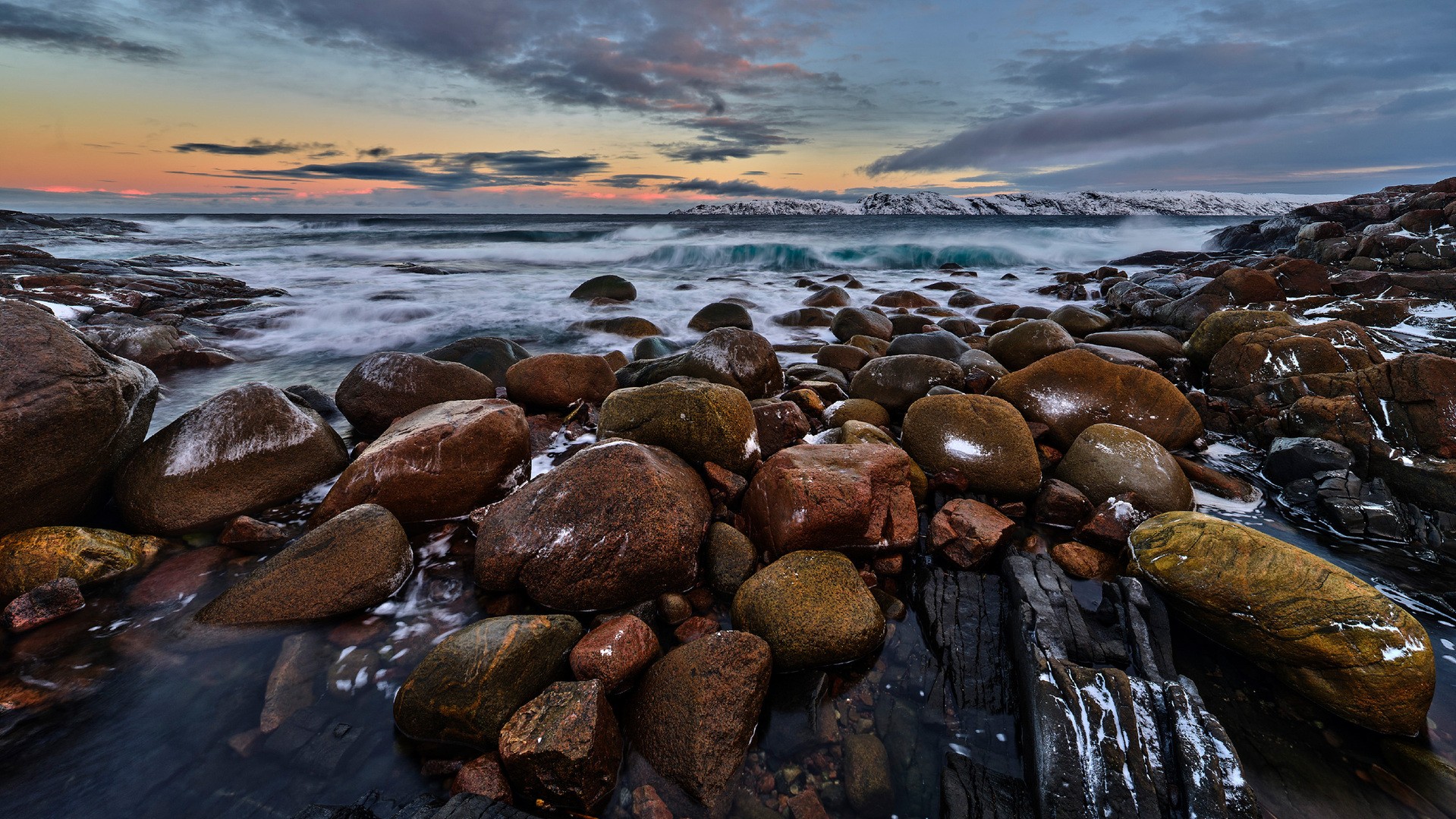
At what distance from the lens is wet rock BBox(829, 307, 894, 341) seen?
988cm

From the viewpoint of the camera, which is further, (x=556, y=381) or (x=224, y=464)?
(x=556, y=381)

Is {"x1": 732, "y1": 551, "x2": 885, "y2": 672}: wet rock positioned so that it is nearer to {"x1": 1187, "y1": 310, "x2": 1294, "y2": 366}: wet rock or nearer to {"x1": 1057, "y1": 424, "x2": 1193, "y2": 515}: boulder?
{"x1": 1057, "y1": 424, "x2": 1193, "y2": 515}: boulder

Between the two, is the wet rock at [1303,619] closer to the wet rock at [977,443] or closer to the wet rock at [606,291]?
the wet rock at [977,443]

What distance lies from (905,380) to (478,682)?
4722 millimetres

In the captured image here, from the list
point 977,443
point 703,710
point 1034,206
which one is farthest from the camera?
point 1034,206

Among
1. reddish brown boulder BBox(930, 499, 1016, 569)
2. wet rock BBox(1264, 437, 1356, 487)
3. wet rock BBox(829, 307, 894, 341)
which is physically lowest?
reddish brown boulder BBox(930, 499, 1016, 569)

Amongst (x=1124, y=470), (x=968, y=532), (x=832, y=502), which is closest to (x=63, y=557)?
(x=832, y=502)

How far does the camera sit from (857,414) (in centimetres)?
553

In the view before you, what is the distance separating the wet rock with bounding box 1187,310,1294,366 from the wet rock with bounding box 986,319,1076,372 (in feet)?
4.33

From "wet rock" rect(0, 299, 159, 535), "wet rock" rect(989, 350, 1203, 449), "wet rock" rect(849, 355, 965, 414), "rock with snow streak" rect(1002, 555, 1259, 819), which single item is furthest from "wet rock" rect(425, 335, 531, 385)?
"rock with snow streak" rect(1002, 555, 1259, 819)

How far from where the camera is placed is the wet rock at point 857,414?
5492 mm

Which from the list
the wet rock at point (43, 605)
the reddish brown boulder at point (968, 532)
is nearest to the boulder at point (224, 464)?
the wet rock at point (43, 605)

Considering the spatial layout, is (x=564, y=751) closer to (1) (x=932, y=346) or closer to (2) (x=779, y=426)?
(2) (x=779, y=426)

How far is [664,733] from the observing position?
95.6 inches
